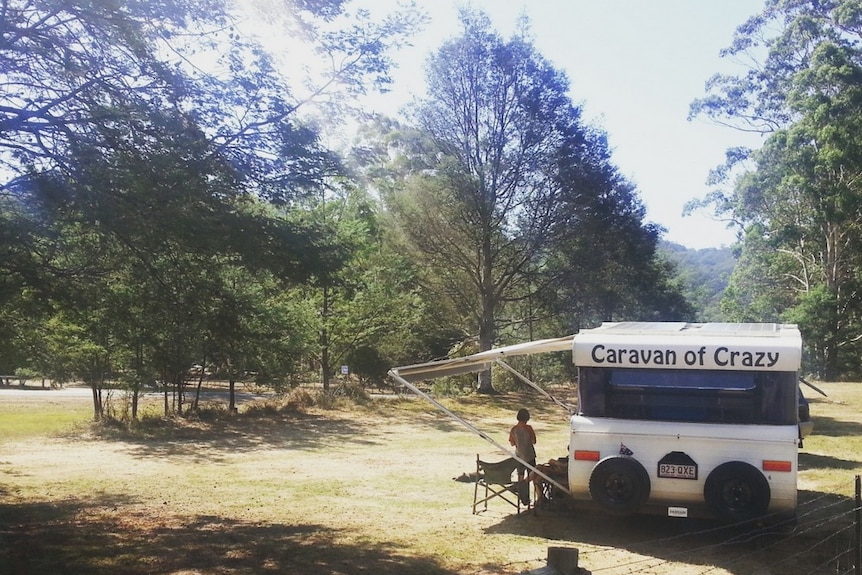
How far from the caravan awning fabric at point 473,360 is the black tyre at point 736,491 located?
2.14m

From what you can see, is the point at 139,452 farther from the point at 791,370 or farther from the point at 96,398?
the point at 791,370

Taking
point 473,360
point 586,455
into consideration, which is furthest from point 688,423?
point 473,360

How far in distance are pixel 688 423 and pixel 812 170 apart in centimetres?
3076

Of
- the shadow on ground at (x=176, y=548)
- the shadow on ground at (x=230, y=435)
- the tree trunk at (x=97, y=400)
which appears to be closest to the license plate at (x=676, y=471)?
the shadow on ground at (x=176, y=548)

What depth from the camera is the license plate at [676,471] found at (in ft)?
26.4

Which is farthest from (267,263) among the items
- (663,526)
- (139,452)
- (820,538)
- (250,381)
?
(250,381)

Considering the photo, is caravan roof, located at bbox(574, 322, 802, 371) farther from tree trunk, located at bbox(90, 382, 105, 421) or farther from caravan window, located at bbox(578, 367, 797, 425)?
tree trunk, located at bbox(90, 382, 105, 421)

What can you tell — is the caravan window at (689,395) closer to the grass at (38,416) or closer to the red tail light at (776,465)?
the red tail light at (776,465)

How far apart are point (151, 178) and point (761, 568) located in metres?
7.08

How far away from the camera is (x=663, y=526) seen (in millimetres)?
9180

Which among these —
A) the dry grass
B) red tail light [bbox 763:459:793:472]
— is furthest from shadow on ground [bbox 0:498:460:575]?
red tail light [bbox 763:459:793:472]

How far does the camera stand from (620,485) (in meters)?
8.23

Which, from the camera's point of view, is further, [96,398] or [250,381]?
[250,381]

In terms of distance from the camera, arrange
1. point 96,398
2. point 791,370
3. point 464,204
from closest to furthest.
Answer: point 791,370 → point 96,398 → point 464,204
